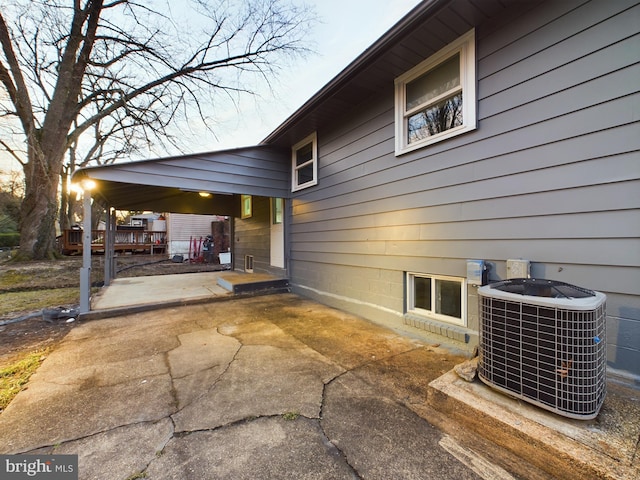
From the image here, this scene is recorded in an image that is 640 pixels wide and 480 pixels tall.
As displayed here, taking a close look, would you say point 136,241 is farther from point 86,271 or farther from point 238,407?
point 238,407

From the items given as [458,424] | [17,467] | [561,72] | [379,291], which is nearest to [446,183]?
[561,72]

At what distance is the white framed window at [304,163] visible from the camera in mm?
5293

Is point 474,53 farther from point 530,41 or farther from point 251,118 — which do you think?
point 251,118

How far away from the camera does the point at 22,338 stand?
3498 mm

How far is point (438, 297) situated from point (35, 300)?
24.8ft

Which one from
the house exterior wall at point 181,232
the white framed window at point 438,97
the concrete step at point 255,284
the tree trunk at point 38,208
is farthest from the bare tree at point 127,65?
the concrete step at point 255,284

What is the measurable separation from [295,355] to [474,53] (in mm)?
3704

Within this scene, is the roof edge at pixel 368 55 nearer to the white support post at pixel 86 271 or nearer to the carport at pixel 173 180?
the carport at pixel 173 180

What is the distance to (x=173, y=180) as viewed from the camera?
4664 millimetres

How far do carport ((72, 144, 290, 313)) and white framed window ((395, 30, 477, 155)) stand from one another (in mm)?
3098

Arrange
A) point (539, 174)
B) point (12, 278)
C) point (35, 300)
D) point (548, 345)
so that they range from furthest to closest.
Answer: point (12, 278) < point (35, 300) < point (539, 174) < point (548, 345)

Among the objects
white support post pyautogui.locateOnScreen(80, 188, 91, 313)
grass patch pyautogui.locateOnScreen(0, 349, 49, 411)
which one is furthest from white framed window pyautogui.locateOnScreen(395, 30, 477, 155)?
white support post pyautogui.locateOnScreen(80, 188, 91, 313)

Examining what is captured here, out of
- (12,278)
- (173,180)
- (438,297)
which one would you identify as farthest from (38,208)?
(438,297)

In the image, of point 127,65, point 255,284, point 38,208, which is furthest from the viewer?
point 38,208
